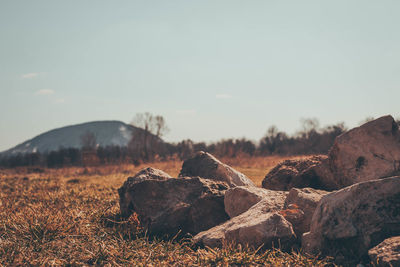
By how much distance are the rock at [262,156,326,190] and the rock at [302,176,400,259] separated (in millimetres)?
2018

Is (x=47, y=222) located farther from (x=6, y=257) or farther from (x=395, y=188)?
(x=395, y=188)

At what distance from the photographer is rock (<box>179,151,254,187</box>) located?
19.6 feet

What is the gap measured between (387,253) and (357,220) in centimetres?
49

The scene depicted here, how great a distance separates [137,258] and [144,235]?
1.04 meters

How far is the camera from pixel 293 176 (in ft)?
19.4

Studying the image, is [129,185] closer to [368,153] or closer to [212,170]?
[212,170]

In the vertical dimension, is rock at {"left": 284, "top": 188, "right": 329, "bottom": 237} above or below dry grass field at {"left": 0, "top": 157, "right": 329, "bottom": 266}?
above

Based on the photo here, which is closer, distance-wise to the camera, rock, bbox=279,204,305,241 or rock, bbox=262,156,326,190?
rock, bbox=279,204,305,241

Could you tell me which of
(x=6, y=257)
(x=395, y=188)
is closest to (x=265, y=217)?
(x=395, y=188)

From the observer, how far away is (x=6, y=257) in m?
3.62

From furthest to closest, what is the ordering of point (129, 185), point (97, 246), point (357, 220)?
1. point (129, 185)
2. point (97, 246)
3. point (357, 220)

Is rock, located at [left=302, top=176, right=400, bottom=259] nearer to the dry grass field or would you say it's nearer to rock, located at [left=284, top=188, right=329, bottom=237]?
the dry grass field

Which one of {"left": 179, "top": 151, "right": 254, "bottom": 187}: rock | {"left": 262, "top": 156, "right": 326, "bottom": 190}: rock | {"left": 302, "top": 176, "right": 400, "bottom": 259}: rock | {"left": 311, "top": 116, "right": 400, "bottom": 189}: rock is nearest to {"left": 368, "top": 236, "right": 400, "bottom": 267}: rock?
{"left": 302, "top": 176, "right": 400, "bottom": 259}: rock

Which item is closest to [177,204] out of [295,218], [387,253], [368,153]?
[295,218]
